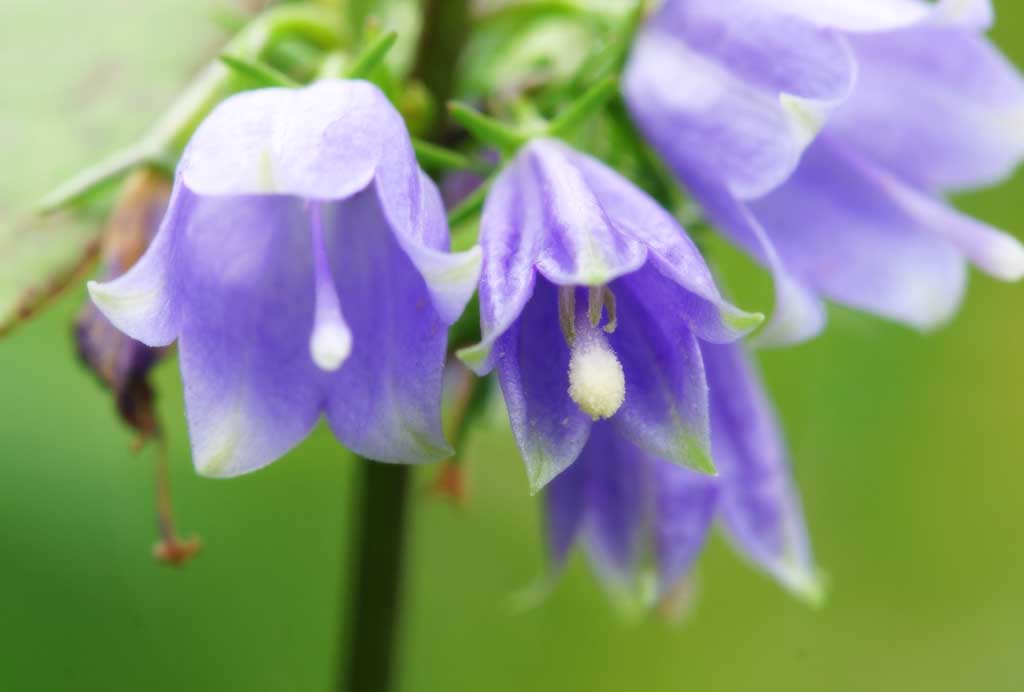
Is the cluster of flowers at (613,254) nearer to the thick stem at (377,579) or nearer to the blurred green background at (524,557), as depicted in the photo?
the thick stem at (377,579)

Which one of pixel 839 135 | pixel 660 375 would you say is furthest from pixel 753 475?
pixel 660 375

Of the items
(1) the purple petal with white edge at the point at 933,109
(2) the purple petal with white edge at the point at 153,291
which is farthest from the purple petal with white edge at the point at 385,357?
(1) the purple petal with white edge at the point at 933,109

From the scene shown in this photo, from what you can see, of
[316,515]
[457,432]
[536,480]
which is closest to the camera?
[536,480]

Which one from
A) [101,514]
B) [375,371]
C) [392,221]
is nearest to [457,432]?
[375,371]

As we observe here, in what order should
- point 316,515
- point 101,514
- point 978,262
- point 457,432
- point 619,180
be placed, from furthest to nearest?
point 316,515
point 101,514
point 457,432
point 978,262
point 619,180

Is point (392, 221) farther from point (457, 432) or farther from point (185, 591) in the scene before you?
point (185, 591)

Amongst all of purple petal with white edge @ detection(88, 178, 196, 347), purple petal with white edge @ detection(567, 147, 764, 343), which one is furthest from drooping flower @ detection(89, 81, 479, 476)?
purple petal with white edge @ detection(567, 147, 764, 343)
